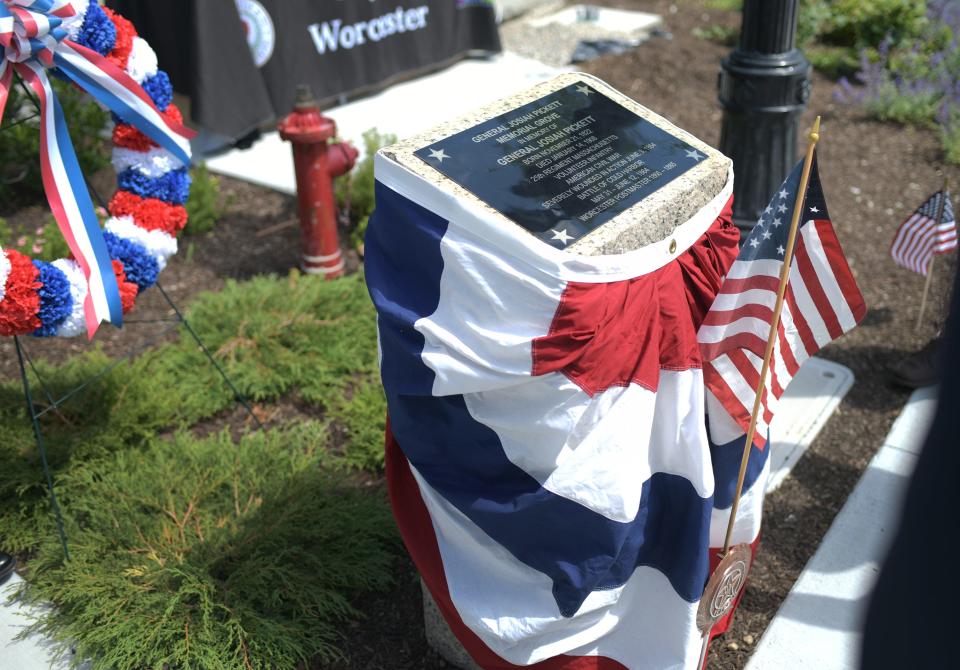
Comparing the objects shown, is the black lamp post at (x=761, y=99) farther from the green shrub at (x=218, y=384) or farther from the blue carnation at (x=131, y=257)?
the blue carnation at (x=131, y=257)

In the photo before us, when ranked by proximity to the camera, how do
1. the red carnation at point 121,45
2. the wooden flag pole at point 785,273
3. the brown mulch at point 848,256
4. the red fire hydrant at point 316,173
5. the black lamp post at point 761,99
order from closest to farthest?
the wooden flag pole at point 785,273 → the brown mulch at point 848,256 → the red carnation at point 121,45 → the black lamp post at point 761,99 → the red fire hydrant at point 316,173

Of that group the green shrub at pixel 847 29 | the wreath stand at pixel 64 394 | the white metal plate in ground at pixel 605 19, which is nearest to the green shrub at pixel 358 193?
the wreath stand at pixel 64 394

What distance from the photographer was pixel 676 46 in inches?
357

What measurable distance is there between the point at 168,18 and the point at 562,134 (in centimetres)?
481

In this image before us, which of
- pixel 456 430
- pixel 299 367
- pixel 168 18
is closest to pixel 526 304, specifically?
pixel 456 430

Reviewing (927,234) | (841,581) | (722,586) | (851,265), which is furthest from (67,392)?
(851,265)

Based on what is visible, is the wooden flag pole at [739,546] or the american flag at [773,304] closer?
the wooden flag pole at [739,546]

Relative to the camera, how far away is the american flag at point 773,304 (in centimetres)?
233

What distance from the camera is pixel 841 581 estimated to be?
3297 millimetres

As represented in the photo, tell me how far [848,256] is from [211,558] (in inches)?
160

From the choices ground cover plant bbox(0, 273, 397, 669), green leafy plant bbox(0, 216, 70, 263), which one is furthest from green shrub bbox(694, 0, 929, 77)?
green leafy plant bbox(0, 216, 70, 263)

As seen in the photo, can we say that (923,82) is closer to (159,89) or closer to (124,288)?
(159,89)

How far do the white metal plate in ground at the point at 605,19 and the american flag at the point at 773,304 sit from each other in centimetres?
783

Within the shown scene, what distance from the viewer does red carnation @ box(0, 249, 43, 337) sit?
3010 mm
